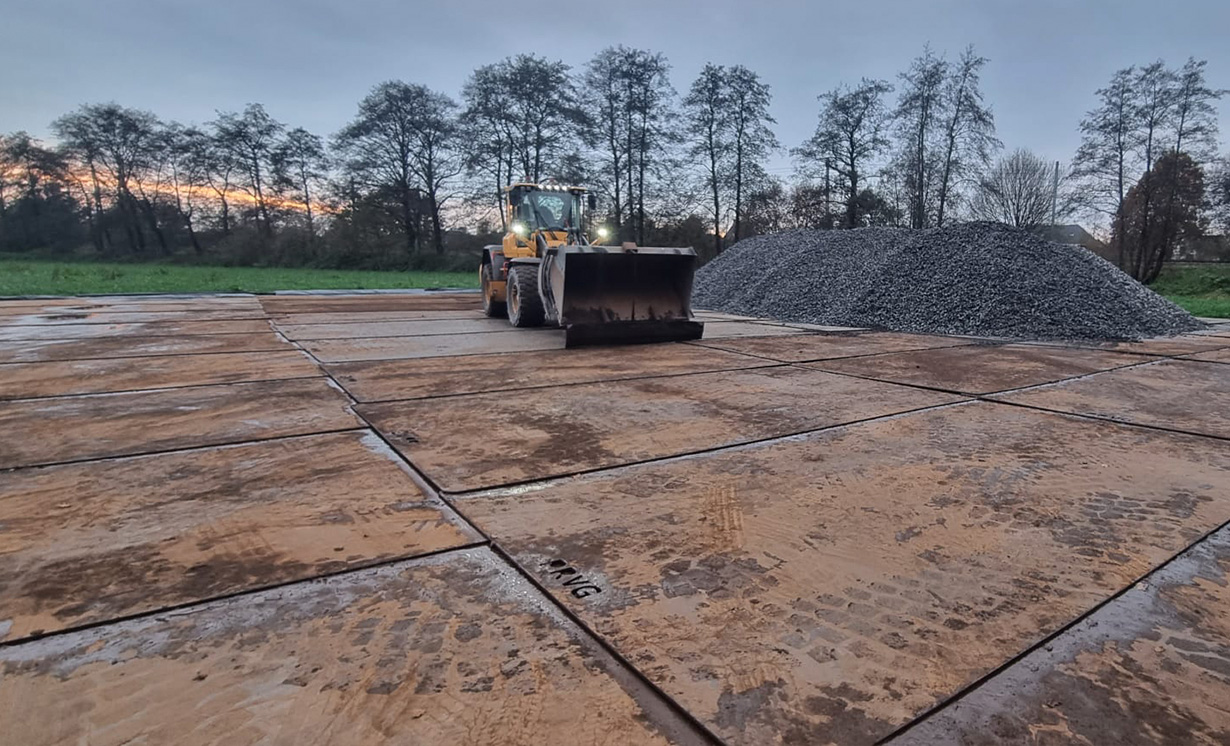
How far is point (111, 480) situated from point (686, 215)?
26.9 m

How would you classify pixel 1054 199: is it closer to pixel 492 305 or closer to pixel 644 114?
pixel 644 114

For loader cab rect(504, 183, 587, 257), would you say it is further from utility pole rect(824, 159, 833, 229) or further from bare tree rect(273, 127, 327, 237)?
bare tree rect(273, 127, 327, 237)

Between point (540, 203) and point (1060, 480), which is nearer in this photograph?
point (1060, 480)

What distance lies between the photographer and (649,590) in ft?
5.82

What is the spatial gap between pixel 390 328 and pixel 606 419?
572cm

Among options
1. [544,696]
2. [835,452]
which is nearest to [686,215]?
[835,452]

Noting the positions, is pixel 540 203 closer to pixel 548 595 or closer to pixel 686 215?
pixel 548 595

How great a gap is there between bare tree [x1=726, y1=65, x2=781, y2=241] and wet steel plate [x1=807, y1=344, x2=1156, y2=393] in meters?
20.5

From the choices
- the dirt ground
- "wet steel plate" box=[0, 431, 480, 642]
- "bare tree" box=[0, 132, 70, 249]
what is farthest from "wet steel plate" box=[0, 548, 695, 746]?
"bare tree" box=[0, 132, 70, 249]

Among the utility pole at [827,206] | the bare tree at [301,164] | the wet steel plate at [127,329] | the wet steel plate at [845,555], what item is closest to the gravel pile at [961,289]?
the wet steel plate at [845,555]

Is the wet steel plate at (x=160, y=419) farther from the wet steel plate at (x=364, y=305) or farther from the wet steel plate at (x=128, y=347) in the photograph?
the wet steel plate at (x=364, y=305)

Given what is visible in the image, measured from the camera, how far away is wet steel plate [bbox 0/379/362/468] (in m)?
3.04

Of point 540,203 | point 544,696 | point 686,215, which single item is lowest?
point 544,696

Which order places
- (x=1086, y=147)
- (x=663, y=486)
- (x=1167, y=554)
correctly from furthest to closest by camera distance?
(x=1086, y=147) < (x=663, y=486) < (x=1167, y=554)
